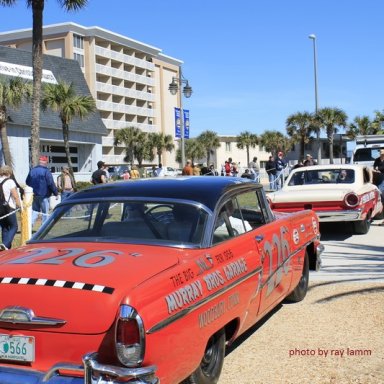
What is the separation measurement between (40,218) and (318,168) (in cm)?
642

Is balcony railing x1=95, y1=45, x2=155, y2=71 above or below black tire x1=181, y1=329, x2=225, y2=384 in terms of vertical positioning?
above

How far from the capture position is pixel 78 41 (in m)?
74.6

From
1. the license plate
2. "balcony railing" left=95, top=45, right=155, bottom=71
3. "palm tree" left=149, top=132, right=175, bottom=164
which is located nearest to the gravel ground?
the license plate

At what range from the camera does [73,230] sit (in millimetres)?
4477

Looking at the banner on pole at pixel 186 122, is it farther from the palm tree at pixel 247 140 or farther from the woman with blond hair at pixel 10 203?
the palm tree at pixel 247 140

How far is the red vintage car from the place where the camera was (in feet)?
9.82

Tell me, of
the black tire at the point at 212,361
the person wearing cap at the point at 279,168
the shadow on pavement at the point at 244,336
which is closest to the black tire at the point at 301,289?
the shadow on pavement at the point at 244,336

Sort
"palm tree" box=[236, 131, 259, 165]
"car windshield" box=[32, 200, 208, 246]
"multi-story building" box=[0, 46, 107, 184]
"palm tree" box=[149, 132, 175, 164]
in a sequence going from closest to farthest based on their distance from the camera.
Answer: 1. "car windshield" box=[32, 200, 208, 246]
2. "multi-story building" box=[0, 46, 107, 184]
3. "palm tree" box=[149, 132, 175, 164]
4. "palm tree" box=[236, 131, 259, 165]

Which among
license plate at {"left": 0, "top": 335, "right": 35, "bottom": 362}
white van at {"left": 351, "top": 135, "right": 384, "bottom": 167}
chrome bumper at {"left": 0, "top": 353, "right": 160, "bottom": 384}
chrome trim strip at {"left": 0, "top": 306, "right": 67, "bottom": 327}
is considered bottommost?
chrome bumper at {"left": 0, "top": 353, "right": 160, "bottom": 384}

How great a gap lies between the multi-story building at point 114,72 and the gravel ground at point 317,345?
6707 cm

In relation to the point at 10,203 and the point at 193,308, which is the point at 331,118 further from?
the point at 193,308

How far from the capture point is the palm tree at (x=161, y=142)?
250ft

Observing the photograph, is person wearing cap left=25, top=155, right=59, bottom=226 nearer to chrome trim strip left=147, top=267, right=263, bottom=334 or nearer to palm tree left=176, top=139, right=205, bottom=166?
chrome trim strip left=147, top=267, right=263, bottom=334

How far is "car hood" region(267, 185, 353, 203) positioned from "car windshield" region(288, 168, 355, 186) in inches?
23.8
